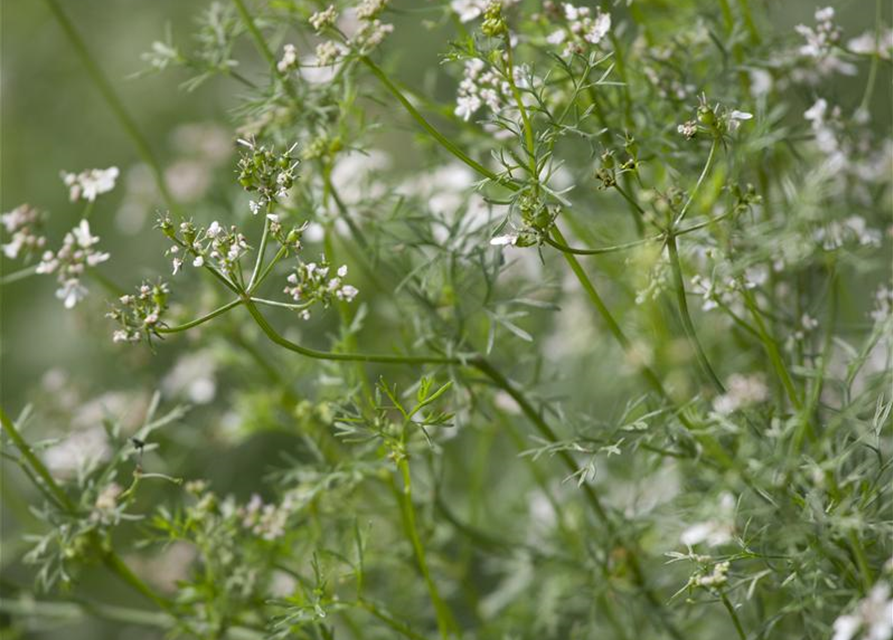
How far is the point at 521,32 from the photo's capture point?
132 centimetres

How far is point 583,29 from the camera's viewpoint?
3.47ft

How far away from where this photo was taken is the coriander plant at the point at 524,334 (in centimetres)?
99

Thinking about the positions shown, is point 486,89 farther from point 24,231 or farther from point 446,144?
point 24,231

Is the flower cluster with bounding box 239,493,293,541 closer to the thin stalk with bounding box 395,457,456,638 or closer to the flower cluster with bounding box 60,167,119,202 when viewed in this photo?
the thin stalk with bounding box 395,457,456,638

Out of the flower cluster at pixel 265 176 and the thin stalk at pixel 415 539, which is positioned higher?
the flower cluster at pixel 265 176

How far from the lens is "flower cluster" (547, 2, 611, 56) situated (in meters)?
1.03

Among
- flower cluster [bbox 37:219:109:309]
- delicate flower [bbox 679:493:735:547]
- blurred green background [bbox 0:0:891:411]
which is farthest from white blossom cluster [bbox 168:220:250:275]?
blurred green background [bbox 0:0:891:411]

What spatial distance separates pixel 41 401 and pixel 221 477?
0.55 meters

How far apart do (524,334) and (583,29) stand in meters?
0.29

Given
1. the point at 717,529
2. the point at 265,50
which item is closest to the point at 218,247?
the point at 265,50

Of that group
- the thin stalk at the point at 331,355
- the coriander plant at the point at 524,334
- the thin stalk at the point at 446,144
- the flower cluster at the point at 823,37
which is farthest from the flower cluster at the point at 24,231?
the flower cluster at the point at 823,37

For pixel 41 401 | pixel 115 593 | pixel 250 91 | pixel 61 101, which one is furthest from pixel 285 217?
pixel 61 101

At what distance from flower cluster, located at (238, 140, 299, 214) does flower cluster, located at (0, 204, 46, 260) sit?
0.35 metres

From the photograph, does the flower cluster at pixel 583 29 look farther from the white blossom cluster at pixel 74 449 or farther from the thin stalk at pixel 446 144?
the white blossom cluster at pixel 74 449
